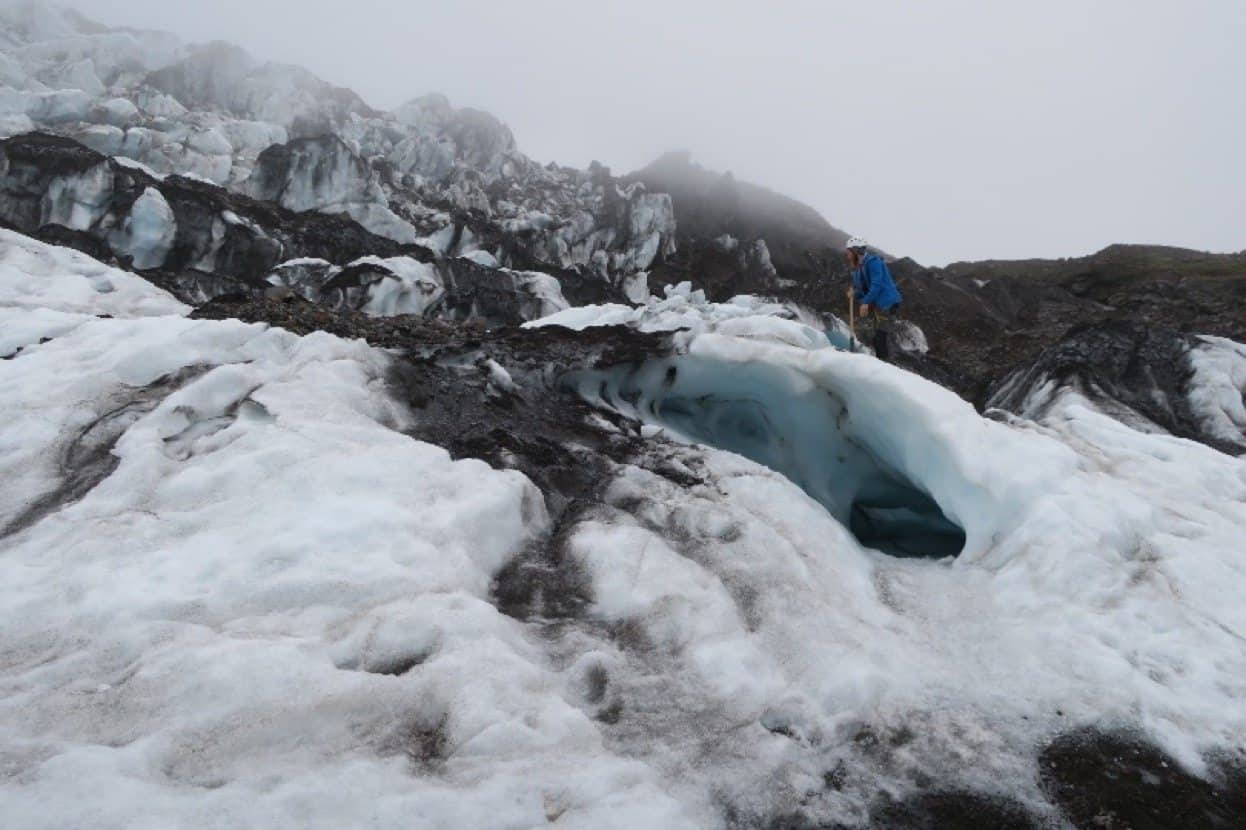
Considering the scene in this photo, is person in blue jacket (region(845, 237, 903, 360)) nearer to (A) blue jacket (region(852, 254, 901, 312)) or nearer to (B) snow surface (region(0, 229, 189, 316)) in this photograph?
(A) blue jacket (region(852, 254, 901, 312))

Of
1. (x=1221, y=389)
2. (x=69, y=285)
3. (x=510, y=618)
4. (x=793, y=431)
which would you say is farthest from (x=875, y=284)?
(x=69, y=285)

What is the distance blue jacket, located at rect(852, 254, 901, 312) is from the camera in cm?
1204

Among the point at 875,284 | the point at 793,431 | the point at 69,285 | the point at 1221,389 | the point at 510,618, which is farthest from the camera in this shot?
the point at 69,285

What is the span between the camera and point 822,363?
9.07 m

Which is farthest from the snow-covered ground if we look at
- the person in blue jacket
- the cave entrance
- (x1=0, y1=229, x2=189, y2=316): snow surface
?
(x1=0, y1=229, x2=189, y2=316): snow surface

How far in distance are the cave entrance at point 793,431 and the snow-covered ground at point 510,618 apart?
3.45 feet

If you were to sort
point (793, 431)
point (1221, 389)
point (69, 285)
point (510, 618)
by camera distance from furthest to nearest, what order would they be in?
point (69, 285) → point (1221, 389) → point (793, 431) → point (510, 618)

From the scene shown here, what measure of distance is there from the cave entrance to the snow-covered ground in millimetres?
1052

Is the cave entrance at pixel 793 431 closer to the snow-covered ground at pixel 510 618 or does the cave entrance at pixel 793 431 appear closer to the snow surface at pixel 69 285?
the snow-covered ground at pixel 510 618

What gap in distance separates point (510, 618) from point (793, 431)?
5.94 metres

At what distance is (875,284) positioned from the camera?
39.9ft

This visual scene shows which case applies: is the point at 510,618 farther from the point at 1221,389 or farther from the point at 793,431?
the point at 1221,389

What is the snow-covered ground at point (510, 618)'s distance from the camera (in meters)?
3.74

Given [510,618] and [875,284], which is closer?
[510,618]
